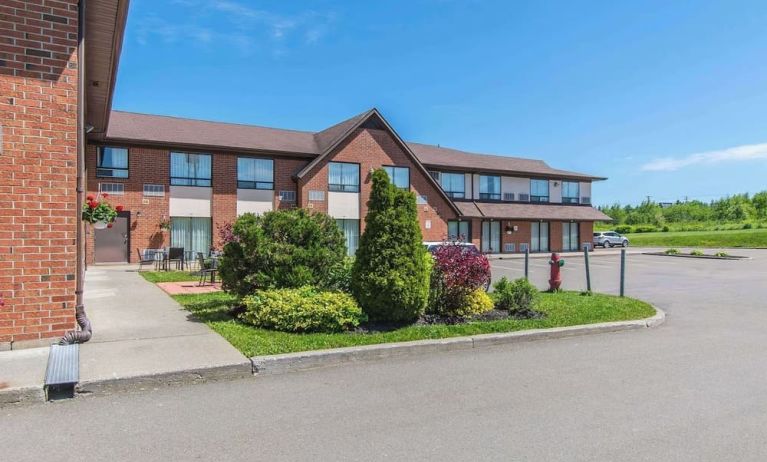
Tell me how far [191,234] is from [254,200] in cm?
341

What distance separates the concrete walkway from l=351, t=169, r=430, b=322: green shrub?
2205 mm

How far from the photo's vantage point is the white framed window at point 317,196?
85.6ft

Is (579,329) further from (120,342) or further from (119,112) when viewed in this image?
(119,112)

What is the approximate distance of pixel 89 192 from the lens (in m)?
21.1

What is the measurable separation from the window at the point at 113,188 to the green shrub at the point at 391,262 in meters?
18.1

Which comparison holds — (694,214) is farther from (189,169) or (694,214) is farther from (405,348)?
(405,348)

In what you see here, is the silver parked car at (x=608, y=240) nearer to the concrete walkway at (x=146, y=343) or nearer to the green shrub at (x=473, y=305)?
the green shrub at (x=473, y=305)

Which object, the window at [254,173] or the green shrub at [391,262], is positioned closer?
the green shrub at [391,262]

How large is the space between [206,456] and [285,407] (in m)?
1.07

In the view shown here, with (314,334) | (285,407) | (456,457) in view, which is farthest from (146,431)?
(314,334)

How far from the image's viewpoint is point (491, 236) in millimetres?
35406

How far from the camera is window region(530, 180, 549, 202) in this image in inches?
1486

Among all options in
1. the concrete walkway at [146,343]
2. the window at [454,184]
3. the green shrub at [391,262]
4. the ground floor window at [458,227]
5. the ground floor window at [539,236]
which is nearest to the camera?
the concrete walkway at [146,343]

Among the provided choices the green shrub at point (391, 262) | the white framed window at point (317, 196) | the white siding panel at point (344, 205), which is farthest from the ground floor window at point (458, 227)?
the green shrub at point (391, 262)
